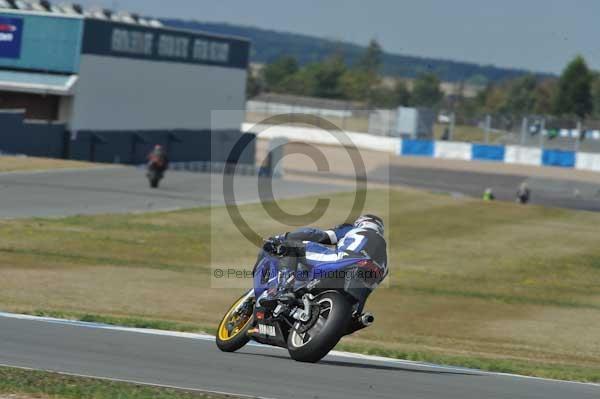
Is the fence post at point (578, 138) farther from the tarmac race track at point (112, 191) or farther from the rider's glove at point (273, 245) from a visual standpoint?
the rider's glove at point (273, 245)

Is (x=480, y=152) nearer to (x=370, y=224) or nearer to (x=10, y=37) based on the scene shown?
(x=10, y=37)

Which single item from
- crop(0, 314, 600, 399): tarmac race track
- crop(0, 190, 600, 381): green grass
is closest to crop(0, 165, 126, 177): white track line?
crop(0, 190, 600, 381): green grass

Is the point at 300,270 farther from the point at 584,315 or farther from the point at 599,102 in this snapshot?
the point at 599,102

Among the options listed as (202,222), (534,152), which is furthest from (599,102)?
(202,222)

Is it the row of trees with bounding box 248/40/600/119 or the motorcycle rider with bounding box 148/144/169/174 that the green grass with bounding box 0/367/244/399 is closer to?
the motorcycle rider with bounding box 148/144/169/174

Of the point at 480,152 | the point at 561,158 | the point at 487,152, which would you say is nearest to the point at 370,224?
the point at 561,158

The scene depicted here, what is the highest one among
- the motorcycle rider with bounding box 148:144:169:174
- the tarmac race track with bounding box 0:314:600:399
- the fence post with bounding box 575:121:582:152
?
the fence post with bounding box 575:121:582:152

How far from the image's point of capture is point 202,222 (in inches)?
1169

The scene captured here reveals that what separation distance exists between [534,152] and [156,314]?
158 ft

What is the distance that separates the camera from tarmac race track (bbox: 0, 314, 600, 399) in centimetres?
853

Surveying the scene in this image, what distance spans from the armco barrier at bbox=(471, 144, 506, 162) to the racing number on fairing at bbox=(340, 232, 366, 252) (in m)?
54.2

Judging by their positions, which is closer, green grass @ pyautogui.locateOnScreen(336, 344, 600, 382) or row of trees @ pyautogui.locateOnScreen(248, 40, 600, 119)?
green grass @ pyautogui.locateOnScreen(336, 344, 600, 382)

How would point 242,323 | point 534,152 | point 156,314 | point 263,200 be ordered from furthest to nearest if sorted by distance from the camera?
point 534,152 → point 263,200 → point 156,314 → point 242,323

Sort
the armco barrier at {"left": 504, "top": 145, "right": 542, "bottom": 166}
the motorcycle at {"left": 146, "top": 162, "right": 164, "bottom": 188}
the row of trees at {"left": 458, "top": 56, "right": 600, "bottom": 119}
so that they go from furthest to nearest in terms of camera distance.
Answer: the row of trees at {"left": 458, "top": 56, "right": 600, "bottom": 119} < the armco barrier at {"left": 504, "top": 145, "right": 542, "bottom": 166} < the motorcycle at {"left": 146, "top": 162, "right": 164, "bottom": 188}
